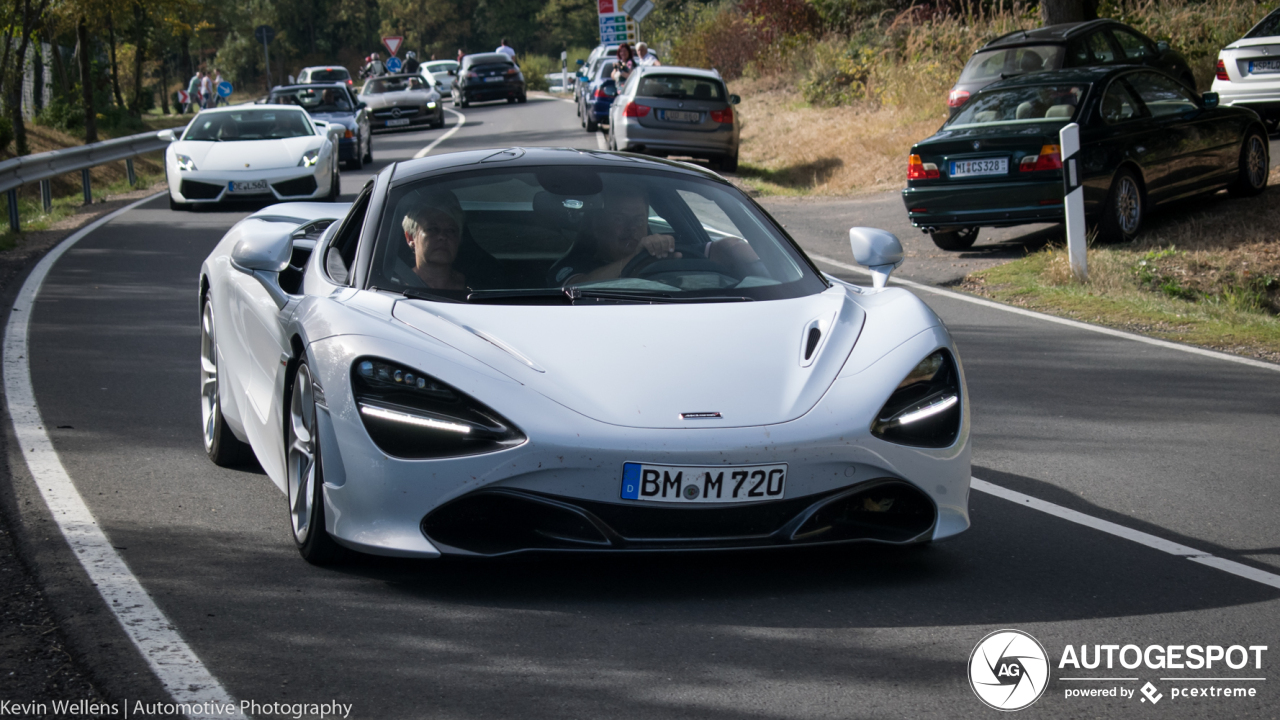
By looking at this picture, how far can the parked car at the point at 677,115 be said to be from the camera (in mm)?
21328

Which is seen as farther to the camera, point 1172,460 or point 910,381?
point 1172,460

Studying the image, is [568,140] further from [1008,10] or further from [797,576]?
[797,576]

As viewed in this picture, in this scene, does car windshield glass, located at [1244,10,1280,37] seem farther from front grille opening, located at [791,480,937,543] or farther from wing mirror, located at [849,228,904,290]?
front grille opening, located at [791,480,937,543]

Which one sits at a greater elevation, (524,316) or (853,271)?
(524,316)

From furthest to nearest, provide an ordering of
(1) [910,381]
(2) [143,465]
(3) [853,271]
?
(3) [853,271]
(2) [143,465]
(1) [910,381]

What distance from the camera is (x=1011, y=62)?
17.8 meters

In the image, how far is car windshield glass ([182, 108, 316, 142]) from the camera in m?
18.6

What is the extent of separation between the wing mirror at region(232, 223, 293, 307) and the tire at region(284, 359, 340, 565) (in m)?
0.58

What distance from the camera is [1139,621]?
4.04 m

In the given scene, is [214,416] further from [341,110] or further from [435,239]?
[341,110]

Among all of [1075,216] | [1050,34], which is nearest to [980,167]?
[1075,216]

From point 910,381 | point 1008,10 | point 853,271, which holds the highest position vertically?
point 1008,10

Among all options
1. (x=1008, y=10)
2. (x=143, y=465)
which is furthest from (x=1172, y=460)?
(x=1008, y=10)

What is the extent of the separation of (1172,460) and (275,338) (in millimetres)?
3924
